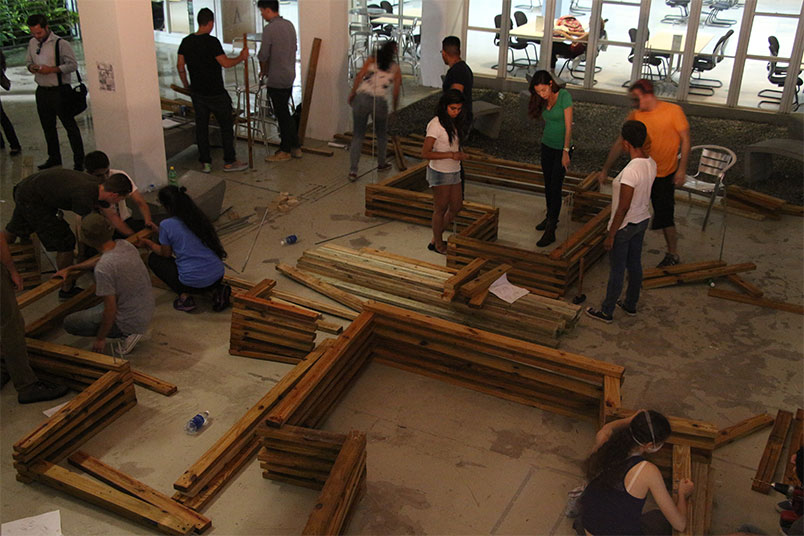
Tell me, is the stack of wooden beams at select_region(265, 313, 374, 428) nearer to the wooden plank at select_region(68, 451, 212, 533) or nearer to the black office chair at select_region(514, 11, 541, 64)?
the wooden plank at select_region(68, 451, 212, 533)

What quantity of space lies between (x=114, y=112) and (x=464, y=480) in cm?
573

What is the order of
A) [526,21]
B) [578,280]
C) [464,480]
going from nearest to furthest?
[464,480]
[578,280]
[526,21]

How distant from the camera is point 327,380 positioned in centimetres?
514

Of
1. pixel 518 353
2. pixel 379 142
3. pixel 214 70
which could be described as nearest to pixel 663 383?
pixel 518 353

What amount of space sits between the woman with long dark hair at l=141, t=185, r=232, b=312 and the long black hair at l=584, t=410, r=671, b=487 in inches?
145

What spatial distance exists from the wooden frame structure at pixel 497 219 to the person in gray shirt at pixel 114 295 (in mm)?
2710

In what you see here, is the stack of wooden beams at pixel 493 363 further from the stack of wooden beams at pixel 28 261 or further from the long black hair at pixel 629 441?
the stack of wooden beams at pixel 28 261

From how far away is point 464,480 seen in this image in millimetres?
4672

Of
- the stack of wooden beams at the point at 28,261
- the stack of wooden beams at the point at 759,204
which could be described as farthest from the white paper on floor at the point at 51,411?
the stack of wooden beams at the point at 759,204

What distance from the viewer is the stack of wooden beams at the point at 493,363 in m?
5.19

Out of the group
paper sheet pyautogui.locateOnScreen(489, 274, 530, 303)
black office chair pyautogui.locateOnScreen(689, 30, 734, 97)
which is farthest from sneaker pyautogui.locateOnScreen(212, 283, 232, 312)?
black office chair pyautogui.locateOnScreen(689, 30, 734, 97)

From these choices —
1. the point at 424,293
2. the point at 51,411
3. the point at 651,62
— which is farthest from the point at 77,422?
the point at 651,62

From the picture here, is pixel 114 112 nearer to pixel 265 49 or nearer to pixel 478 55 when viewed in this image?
pixel 265 49

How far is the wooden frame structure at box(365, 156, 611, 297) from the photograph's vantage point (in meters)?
6.71
